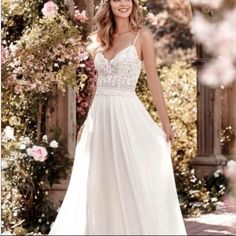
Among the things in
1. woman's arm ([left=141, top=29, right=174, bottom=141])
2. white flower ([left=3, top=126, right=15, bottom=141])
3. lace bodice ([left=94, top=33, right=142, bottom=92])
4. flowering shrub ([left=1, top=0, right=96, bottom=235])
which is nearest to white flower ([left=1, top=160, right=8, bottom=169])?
flowering shrub ([left=1, top=0, right=96, bottom=235])

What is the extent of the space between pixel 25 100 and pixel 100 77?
198 centimetres

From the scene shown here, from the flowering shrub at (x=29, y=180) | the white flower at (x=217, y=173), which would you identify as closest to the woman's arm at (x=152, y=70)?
the flowering shrub at (x=29, y=180)

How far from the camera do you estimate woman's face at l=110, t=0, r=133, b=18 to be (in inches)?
155

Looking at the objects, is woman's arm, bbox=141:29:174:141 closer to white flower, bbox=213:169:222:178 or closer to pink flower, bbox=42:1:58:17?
pink flower, bbox=42:1:58:17

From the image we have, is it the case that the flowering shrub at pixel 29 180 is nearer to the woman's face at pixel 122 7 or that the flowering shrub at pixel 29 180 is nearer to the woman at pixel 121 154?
the woman at pixel 121 154

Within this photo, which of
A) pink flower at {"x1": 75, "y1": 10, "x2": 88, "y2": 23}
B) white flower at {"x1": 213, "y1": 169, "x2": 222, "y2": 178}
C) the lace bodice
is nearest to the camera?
the lace bodice

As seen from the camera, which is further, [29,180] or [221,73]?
[29,180]

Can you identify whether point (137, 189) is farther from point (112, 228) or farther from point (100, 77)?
point (100, 77)

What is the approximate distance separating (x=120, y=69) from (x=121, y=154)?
1.65ft

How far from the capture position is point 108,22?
404cm

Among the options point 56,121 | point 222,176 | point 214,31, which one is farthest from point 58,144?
point 214,31

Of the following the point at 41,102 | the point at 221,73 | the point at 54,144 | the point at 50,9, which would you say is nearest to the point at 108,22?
the point at 50,9

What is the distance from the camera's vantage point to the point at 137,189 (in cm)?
374

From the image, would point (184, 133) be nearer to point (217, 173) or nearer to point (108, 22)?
point (217, 173)
